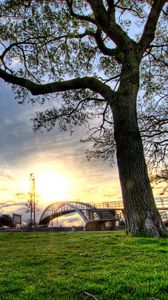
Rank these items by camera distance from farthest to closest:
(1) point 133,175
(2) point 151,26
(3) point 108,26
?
(2) point 151,26, (3) point 108,26, (1) point 133,175

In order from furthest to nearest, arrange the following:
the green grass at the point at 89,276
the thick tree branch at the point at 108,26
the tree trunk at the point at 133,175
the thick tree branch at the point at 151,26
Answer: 1. the thick tree branch at the point at 151,26
2. the thick tree branch at the point at 108,26
3. the tree trunk at the point at 133,175
4. the green grass at the point at 89,276

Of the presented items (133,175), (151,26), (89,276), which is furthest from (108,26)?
(89,276)

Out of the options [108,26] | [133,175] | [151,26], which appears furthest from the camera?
[151,26]

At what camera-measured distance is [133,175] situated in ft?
23.8

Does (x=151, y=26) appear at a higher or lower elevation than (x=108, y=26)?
higher

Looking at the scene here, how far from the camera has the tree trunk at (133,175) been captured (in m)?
6.88

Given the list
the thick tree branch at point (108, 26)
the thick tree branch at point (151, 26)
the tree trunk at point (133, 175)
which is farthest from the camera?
the thick tree branch at point (151, 26)

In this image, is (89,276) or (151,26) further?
(151,26)

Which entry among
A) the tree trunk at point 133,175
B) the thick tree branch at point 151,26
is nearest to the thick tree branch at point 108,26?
the thick tree branch at point 151,26

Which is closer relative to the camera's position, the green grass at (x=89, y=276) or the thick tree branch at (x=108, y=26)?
the green grass at (x=89, y=276)

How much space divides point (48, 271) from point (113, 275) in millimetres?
863

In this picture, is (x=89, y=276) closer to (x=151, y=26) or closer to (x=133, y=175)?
(x=133, y=175)

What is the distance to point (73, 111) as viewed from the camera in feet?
37.9

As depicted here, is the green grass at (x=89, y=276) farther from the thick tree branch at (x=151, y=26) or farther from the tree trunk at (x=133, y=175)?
the thick tree branch at (x=151, y=26)
